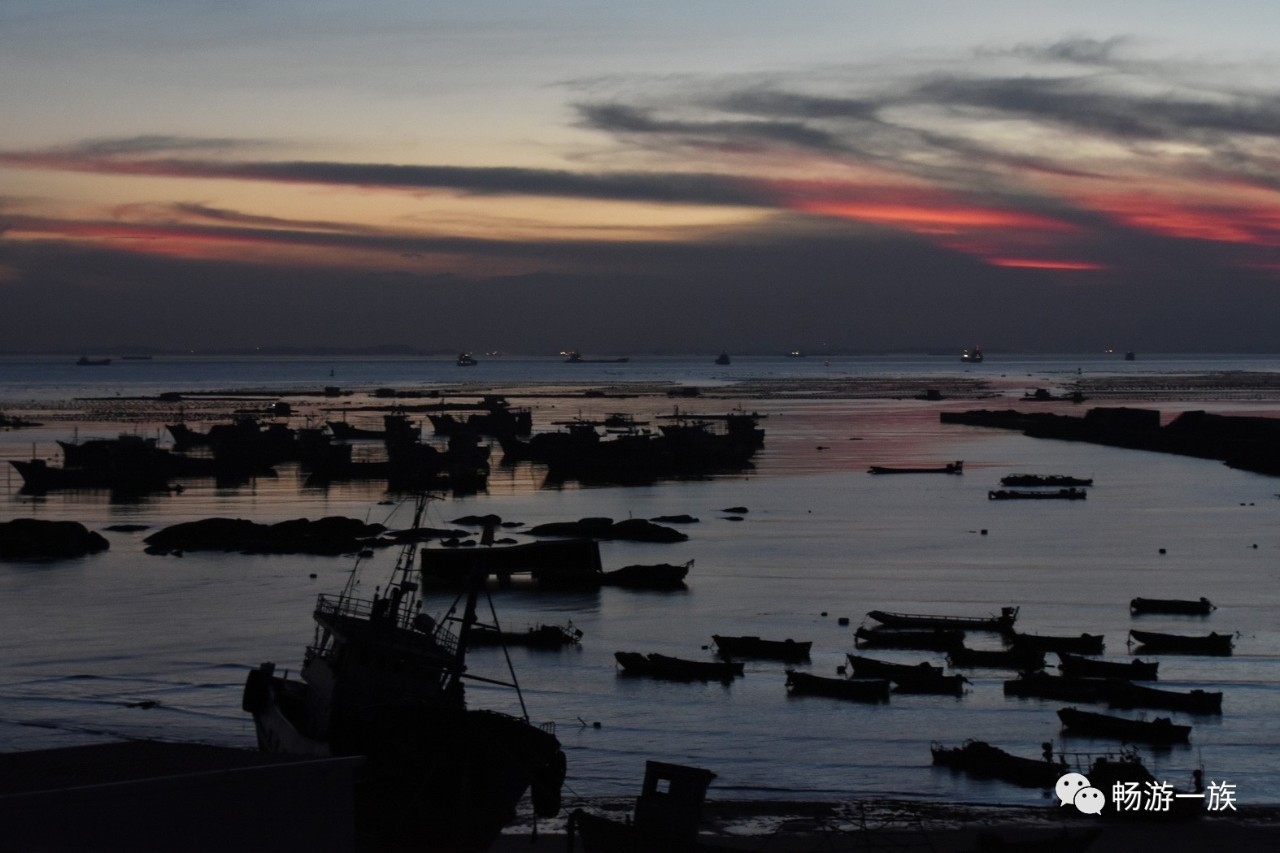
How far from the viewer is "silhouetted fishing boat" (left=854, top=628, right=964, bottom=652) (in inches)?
1103

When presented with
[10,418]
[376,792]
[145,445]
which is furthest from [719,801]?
[10,418]

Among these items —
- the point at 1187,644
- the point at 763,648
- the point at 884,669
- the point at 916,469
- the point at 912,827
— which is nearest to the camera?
the point at 912,827

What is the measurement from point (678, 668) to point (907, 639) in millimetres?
5379

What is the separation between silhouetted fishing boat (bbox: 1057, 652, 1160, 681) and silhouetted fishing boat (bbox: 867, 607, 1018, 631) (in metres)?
4.16

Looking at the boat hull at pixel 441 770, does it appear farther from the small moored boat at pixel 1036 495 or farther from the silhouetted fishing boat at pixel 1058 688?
the small moored boat at pixel 1036 495

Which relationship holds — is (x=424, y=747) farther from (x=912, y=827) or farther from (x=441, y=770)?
(x=912, y=827)

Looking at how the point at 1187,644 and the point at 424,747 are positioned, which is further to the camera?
the point at 1187,644

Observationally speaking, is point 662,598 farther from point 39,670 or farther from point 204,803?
point 204,803

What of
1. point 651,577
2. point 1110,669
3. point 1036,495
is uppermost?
point 1110,669

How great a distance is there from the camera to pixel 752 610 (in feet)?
106

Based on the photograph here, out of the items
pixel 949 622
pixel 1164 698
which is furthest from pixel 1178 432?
pixel 1164 698

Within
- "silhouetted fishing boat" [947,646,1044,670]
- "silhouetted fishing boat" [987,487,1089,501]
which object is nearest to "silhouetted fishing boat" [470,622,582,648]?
"silhouetted fishing boat" [947,646,1044,670]

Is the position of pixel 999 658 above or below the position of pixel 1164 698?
below

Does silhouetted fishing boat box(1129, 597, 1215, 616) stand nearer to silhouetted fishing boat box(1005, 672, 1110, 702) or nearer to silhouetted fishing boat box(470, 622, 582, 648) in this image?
silhouetted fishing boat box(1005, 672, 1110, 702)
